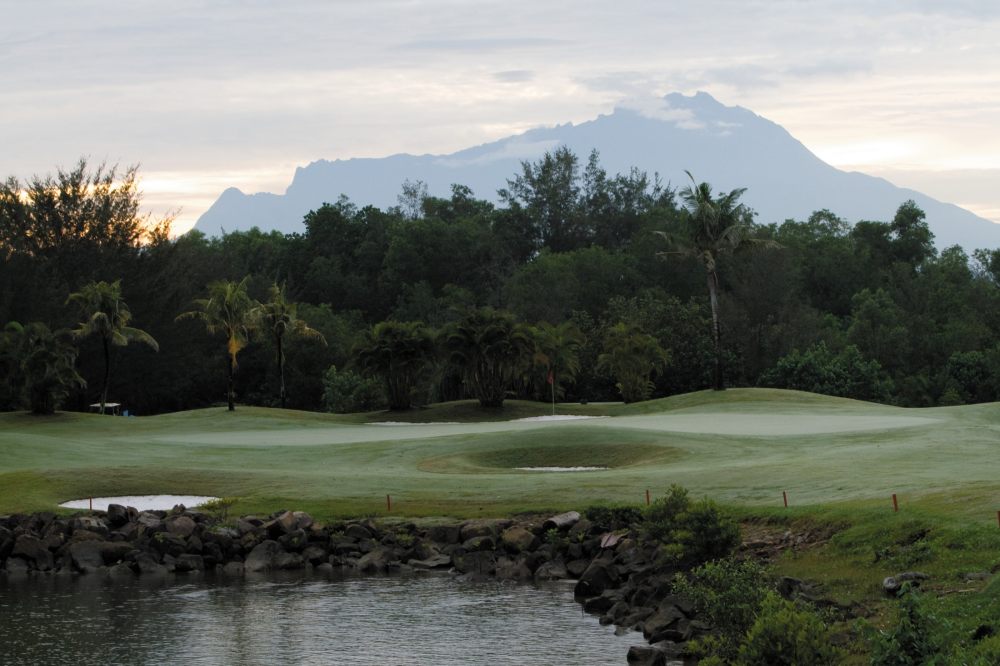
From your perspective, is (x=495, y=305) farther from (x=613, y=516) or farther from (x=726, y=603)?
(x=726, y=603)

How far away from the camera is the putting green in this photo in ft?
101

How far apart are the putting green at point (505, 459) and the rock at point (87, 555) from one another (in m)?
2.94

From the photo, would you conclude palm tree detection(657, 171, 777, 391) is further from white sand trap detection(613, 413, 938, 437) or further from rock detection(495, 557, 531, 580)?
rock detection(495, 557, 531, 580)

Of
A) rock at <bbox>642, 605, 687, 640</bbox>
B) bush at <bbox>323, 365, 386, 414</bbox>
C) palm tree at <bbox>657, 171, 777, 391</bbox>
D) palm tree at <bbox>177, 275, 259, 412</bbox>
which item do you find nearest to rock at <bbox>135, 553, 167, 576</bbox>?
rock at <bbox>642, 605, 687, 640</bbox>

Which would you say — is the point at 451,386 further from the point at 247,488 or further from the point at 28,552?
the point at 28,552

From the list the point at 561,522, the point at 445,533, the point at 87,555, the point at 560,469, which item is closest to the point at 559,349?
the point at 560,469

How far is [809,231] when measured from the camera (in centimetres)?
13000

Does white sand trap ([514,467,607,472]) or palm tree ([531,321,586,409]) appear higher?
palm tree ([531,321,586,409])

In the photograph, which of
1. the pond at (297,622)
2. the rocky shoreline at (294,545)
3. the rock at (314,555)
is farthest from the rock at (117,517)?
the rock at (314,555)

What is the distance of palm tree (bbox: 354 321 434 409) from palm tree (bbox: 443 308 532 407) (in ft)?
4.33

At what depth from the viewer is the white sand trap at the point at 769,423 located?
147 ft

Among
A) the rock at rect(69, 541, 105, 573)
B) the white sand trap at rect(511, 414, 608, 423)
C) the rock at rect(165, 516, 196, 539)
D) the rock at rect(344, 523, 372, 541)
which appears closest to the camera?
the rock at rect(69, 541, 105, 573)

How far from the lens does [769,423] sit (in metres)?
48.7

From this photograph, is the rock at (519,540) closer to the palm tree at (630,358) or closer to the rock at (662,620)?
the rock at (662,620)
